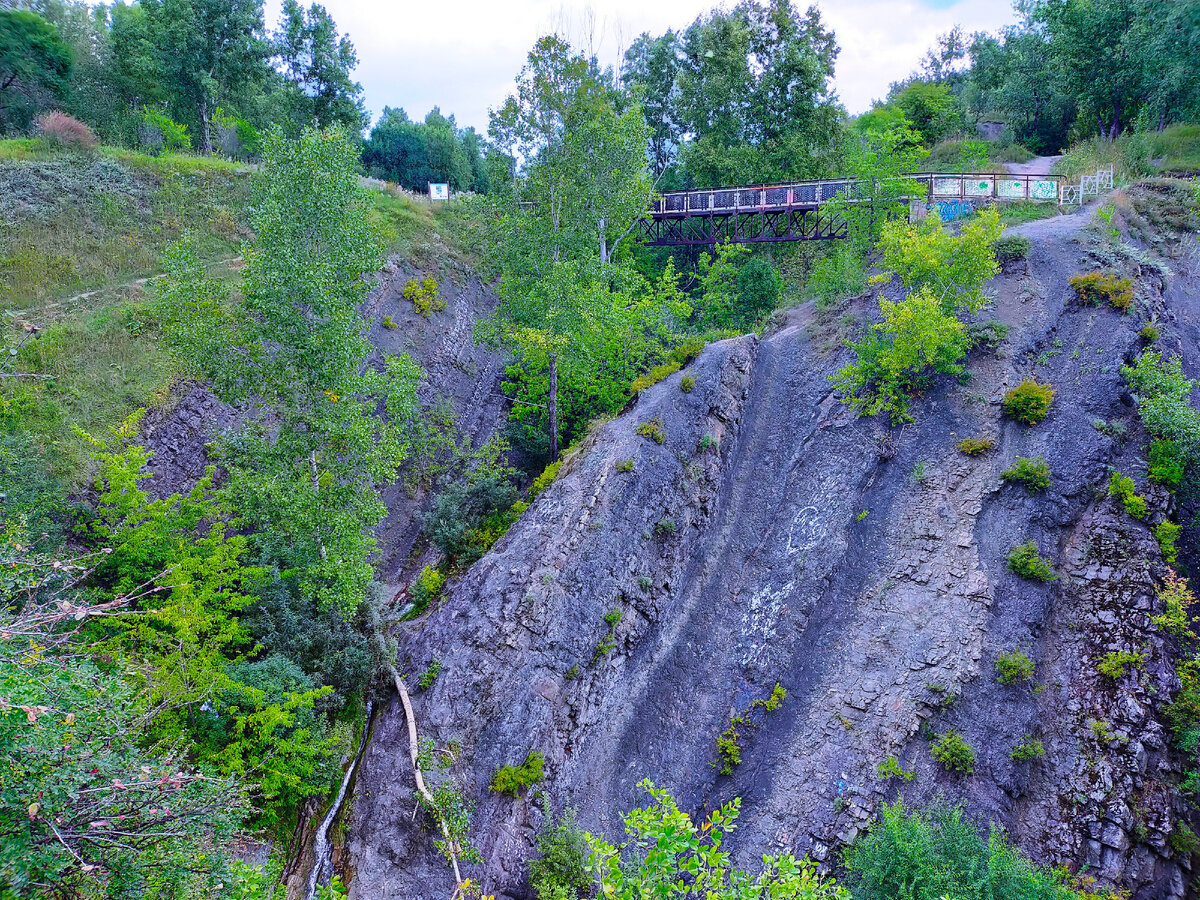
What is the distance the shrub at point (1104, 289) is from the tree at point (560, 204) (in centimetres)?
1675

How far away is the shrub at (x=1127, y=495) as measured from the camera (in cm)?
1576

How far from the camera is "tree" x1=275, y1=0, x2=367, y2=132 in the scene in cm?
3425

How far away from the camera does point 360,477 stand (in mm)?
17109

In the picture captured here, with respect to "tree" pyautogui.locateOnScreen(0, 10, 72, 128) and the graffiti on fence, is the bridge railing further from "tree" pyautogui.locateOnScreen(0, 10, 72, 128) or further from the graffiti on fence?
"tree" pyautogui.locateOnScreen(0, 10, 72, 128)

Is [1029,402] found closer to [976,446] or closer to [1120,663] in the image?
[976,446]

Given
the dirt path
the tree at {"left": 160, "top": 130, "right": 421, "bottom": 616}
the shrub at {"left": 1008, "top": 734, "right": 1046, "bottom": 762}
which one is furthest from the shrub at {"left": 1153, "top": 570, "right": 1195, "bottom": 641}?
the dirt path

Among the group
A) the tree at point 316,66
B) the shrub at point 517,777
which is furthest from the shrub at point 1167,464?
the tree at point 316,66

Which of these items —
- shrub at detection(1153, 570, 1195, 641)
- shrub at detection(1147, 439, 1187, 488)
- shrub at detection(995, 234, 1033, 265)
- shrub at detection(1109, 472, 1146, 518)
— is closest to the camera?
shrub at detection(1153, 570, 1195, 641)

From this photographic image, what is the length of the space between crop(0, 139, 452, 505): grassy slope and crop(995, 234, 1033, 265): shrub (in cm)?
2765

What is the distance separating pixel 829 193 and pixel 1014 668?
2467cm

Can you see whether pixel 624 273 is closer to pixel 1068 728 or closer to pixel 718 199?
pixel 718 199

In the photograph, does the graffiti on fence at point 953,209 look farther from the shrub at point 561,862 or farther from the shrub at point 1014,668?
the shrub at point 561,862

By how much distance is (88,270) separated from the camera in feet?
82.2

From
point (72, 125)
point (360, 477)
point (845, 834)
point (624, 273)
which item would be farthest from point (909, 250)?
point (72, 125)
